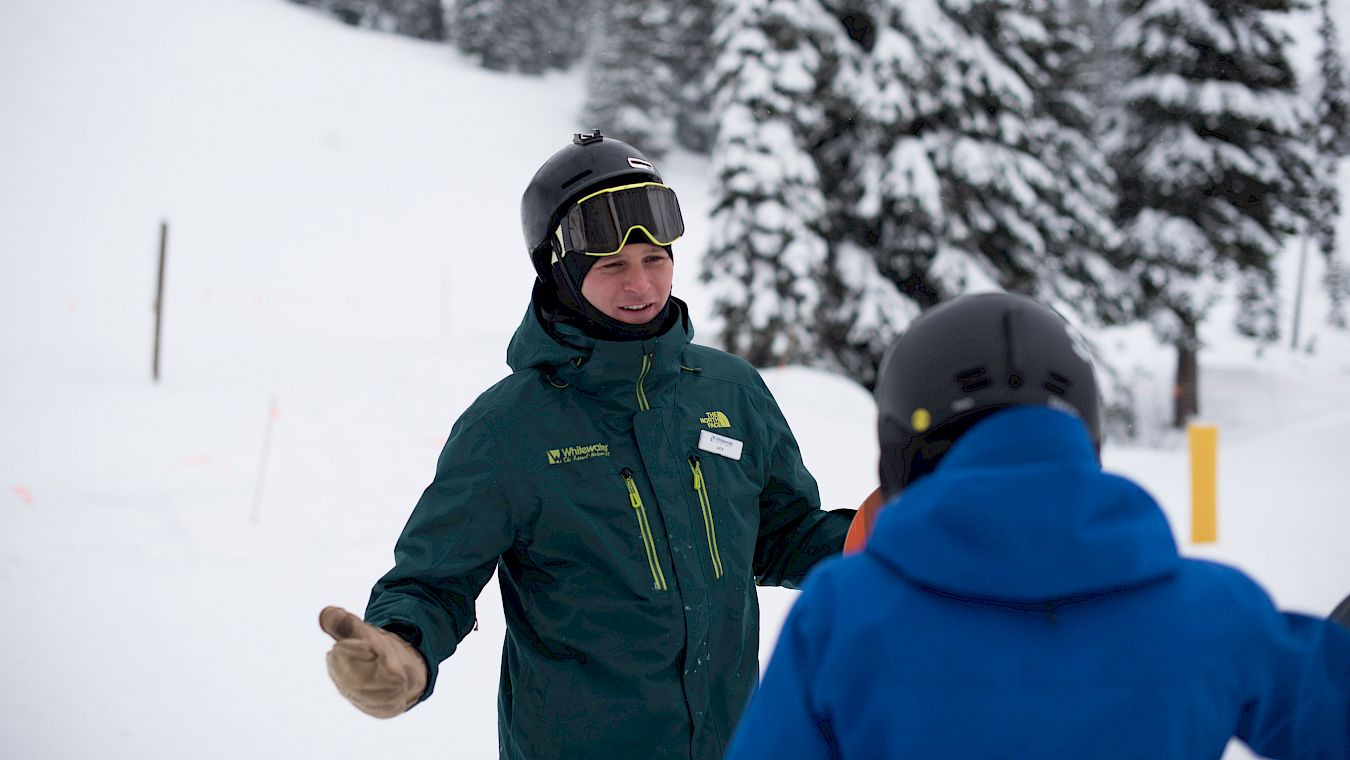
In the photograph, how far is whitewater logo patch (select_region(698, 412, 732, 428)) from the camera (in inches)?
87.4

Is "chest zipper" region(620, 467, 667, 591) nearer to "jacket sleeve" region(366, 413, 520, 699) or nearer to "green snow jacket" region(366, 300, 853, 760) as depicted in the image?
"green snow jacket" region(366, 300, 853, 760)

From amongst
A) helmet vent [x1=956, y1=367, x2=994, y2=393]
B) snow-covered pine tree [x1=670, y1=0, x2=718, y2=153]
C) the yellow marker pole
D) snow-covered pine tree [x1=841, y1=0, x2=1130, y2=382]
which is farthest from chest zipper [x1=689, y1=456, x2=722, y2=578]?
snow-covered pine tree [x1=670, y1=0, x2=718, y2=153]

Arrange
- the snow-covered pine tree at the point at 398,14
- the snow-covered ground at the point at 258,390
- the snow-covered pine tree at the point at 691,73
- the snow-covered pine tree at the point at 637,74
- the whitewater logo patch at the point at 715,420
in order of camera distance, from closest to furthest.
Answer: the whitewater logo patch at the point at 715,420, the snow-covered ground at the point at 258,390, the snow-covered pine tree at the point at 691,73, the snow-covered pine tree at the point at 637,74, the snow-covered pine tree at the point at 398,14

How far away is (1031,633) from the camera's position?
3.30 feet

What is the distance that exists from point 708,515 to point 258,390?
11.5 metres

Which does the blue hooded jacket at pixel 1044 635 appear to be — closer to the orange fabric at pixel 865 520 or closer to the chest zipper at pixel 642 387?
the orange fabric at pixel 865 520

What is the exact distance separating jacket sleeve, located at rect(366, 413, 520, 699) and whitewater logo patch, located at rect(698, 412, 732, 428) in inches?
19.7

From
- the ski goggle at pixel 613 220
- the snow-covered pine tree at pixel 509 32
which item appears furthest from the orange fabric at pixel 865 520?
the snow-covered pine tree at pixel 509 32

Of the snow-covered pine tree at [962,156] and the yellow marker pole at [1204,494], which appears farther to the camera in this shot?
the snow-covered pine tree at [962,156]

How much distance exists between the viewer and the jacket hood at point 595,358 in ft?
6.94

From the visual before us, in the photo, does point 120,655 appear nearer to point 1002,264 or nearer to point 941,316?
point 941,316

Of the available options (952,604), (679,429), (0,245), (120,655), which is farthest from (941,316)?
(0,245)

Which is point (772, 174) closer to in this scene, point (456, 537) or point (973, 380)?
point (456, 537)

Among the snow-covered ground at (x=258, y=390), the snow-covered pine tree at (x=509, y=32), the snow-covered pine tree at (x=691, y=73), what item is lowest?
the snow-covered ground at (x=258, y=390)
